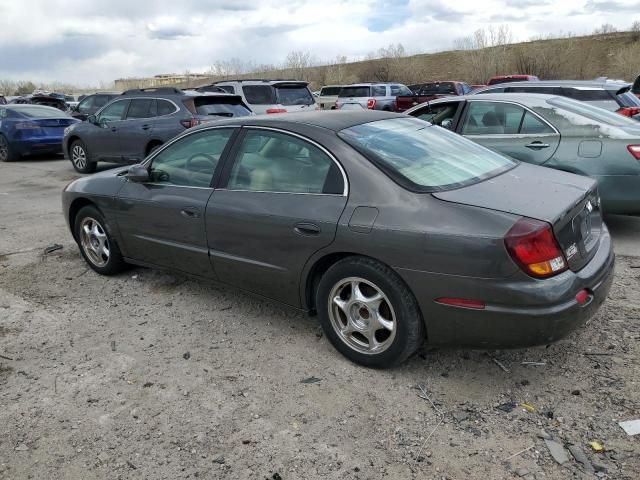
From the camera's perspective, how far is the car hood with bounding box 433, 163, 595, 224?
114 inches

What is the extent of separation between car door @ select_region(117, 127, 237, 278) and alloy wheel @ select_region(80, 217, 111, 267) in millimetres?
427

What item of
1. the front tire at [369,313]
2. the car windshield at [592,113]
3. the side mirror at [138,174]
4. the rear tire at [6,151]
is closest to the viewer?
the front tire at [369,313]

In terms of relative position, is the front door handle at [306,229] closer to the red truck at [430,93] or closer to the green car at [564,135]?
the green car at [564,135]

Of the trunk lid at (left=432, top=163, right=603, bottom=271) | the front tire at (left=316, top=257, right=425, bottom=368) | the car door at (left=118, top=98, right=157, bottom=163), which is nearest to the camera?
the trunk lid at (left=432, top=163, right=603, bottom=271)

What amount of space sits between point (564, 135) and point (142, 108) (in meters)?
8.03

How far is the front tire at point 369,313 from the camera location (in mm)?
3025

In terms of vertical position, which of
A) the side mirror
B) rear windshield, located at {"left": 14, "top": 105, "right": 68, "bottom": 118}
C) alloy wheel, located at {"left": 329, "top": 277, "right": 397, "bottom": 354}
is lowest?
alloy wheel, located at {"left": 329, "top": 277, "right": 397, "bottom": 354}

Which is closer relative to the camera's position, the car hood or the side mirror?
the car hood

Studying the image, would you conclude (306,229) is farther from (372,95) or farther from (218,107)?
(372,95)

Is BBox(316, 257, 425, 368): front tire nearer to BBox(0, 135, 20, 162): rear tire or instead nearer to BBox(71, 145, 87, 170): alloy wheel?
BBox(71, 145, 87, 170): alloy wheel

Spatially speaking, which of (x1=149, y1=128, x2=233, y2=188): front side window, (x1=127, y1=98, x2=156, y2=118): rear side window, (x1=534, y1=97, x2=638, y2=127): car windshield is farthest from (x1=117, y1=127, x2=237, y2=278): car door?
(x1=127, y1=98, x2=156, y2=118): rear side window

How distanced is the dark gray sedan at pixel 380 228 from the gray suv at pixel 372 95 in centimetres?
1853

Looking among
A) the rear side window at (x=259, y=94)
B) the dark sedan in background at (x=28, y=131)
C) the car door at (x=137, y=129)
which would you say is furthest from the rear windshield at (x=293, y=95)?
the dark sedan in background at (x=28, y=131)

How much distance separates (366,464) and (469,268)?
1.07 meters
